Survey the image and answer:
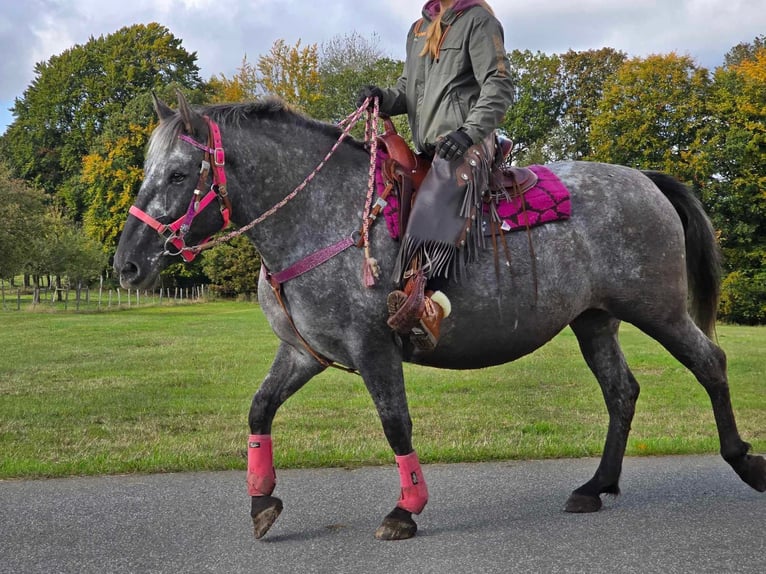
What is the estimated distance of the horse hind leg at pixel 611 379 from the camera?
218 inches

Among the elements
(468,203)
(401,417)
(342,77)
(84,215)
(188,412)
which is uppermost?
(342,77)

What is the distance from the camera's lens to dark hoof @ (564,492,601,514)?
5194 millimetres

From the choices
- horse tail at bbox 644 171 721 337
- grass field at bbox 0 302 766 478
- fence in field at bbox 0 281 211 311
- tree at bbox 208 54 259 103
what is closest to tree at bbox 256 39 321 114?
tree at bbox 208 54 259 103

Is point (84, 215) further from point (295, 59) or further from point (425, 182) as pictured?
point (425, 182)

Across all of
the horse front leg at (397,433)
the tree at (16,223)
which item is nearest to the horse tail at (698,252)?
the horse front leg at (397,433)

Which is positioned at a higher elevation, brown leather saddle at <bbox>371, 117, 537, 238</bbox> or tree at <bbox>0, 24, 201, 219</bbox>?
tree at <bbox>0, 24, 201, 219</bbox>

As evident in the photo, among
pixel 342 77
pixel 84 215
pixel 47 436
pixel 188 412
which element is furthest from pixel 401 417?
pixel 84 215

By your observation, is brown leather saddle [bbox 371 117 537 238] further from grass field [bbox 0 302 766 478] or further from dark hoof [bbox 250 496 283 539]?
grass field [bbox 0 302 766 478]

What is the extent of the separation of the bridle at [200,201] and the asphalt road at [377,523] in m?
1.73

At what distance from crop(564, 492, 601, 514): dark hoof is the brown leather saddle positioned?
211cm

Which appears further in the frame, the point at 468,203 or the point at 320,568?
the point at 468,203

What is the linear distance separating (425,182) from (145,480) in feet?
10.6

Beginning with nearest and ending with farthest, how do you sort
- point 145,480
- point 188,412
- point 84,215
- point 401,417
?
point 401,417 → point 145,480 → point 188,412 → point 84,215

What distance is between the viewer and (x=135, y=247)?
14.1ft
